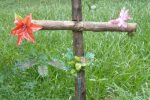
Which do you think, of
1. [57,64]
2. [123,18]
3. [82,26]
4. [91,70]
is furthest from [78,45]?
[91,70]

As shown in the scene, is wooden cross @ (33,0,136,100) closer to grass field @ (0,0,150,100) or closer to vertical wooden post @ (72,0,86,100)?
vertical wooden post @ (72,0,86,100)

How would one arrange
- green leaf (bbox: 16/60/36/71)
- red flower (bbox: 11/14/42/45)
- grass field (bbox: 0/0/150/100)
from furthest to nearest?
grass field (bbox: 0/0/150/100)
green leaf (bbox: 16/60/36/71)
red flower (bbox: 11/14/42/45)

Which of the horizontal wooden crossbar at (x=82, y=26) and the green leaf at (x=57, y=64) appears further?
the green leaf at (x=57, y=64)

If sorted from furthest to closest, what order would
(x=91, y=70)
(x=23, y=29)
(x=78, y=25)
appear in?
(x=91, y=70) < (x=78, y=25) < (x=23, y=29)

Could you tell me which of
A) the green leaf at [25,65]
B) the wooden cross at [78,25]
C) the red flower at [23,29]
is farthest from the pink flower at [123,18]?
the green leaf at [25,65]

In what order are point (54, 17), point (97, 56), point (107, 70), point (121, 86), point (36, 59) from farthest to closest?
point (54, 17) → point (97, 56) → point (107, 70) → point (121, 86) → point (36, 59)

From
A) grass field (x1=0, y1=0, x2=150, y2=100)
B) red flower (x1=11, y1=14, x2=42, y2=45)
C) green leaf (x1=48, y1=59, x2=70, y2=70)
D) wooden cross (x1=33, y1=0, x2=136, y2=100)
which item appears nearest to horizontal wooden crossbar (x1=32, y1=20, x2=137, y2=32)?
wooden cross (x1=33, y1=0, x2=136, y2=100)

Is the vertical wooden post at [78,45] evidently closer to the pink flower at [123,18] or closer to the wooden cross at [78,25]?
the wooden cross at [78,25]

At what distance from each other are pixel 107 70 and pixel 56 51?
0.68 meters

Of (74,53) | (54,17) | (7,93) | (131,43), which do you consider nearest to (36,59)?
(7,93)

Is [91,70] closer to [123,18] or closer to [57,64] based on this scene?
[57,64]

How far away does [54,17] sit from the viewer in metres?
6.79

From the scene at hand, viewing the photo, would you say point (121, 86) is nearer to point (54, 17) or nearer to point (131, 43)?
point (131, 43)

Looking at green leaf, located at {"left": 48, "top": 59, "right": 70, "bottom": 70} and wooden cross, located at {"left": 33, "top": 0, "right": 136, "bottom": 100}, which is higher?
wooden cross, located at {"left": 33, "top": 0, "right": 136, "bottom": 100}
